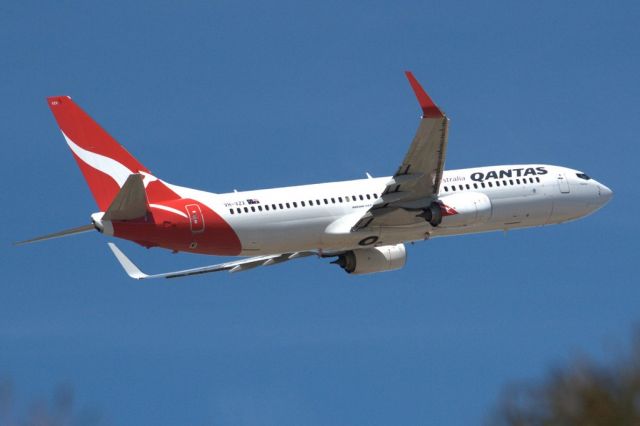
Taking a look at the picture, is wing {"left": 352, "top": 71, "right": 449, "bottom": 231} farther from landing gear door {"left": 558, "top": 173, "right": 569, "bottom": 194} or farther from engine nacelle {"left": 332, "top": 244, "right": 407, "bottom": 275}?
landing gear door {"left": 558, "top": 173, "right": 569, "bottom": 194}

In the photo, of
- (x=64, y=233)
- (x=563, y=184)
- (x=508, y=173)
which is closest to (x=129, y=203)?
(x=64, y=233)

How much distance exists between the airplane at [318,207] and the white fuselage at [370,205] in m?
0.05

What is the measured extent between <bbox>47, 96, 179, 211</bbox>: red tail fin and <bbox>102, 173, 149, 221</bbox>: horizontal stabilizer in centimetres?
293

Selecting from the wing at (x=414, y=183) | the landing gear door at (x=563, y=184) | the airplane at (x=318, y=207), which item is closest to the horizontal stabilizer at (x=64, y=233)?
the airplane at (x=318, y=207)

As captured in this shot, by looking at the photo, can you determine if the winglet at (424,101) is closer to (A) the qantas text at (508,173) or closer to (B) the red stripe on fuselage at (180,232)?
(A) the qantas text at (508,173)

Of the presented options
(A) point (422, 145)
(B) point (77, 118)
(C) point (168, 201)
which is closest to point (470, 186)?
(A) point (422, 145)

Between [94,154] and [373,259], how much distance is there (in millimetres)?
14003

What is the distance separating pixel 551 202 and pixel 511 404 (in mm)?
37108

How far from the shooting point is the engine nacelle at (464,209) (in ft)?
180

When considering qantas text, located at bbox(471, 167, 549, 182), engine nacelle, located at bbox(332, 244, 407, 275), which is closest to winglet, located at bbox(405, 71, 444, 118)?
qantas text, located at bbox(471, 167, 549, 182)

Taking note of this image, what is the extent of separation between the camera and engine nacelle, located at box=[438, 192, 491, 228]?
54750 mm

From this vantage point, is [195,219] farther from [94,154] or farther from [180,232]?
[94,154]

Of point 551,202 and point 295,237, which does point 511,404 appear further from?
point 551,202

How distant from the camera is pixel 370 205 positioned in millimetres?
55781
